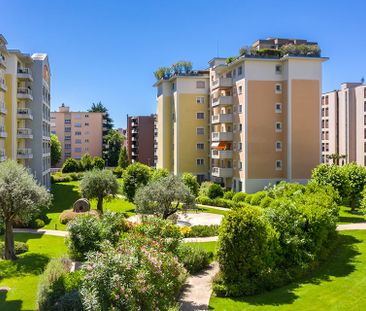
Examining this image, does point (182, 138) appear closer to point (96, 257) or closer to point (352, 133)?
point (352, 133)

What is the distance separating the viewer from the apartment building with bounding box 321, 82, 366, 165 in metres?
80.4

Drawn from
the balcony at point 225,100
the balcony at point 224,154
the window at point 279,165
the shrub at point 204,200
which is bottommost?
the shrub at point 204,200

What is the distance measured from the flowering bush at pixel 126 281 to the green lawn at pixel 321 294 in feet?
14.1

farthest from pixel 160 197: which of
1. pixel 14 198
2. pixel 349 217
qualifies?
pixel 349 217

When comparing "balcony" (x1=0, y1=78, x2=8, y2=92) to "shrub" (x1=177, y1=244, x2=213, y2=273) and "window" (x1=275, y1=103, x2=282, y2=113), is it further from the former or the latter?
"shrub" (x1=177, y1=244, x2=213, y2=273)

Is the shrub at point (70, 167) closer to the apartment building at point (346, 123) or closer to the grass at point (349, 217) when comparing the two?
the apartment building at point (346, 123)

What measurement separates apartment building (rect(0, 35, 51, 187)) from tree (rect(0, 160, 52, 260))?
22.3m

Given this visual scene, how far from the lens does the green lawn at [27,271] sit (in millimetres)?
19531

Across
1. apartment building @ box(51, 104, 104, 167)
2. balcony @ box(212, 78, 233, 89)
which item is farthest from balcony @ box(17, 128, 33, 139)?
apartment building @ box(51, 104, 104, 167)

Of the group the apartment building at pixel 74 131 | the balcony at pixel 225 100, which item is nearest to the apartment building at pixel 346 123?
the balcony at pixel 225 100

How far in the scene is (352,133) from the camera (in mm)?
83625

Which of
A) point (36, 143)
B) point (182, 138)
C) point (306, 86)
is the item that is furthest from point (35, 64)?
point (306, 86)

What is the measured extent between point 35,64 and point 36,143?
11454mm

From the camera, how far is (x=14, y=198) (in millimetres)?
26797
